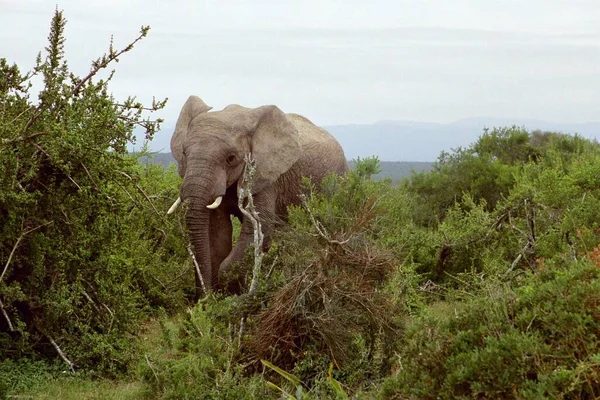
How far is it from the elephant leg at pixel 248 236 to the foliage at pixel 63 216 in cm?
186

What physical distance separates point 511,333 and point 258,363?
9.53ft

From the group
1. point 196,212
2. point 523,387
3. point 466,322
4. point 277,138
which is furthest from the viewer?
point 277,138

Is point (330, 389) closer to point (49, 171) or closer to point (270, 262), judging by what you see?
point (270, 262)

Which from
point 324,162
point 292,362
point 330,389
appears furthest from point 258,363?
point 324,162

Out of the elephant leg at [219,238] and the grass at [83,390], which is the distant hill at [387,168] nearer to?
the elephant leg at [219,238]

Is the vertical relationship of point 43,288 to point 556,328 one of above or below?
below

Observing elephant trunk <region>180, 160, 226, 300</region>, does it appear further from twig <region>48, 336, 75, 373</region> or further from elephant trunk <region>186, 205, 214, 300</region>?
twig <region>48, 336, 75, 373</region>

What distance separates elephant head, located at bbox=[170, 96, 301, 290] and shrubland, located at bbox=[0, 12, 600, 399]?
0.87m

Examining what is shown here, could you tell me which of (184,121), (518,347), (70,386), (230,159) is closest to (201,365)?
Answer: (70,386)

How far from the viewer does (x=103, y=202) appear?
342 inches

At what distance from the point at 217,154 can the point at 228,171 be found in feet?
1.15

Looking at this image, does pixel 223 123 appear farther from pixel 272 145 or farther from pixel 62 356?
pixel 62 356

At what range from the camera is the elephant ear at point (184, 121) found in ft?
40.0

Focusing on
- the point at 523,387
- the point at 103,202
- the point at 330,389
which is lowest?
the point at 330,389
